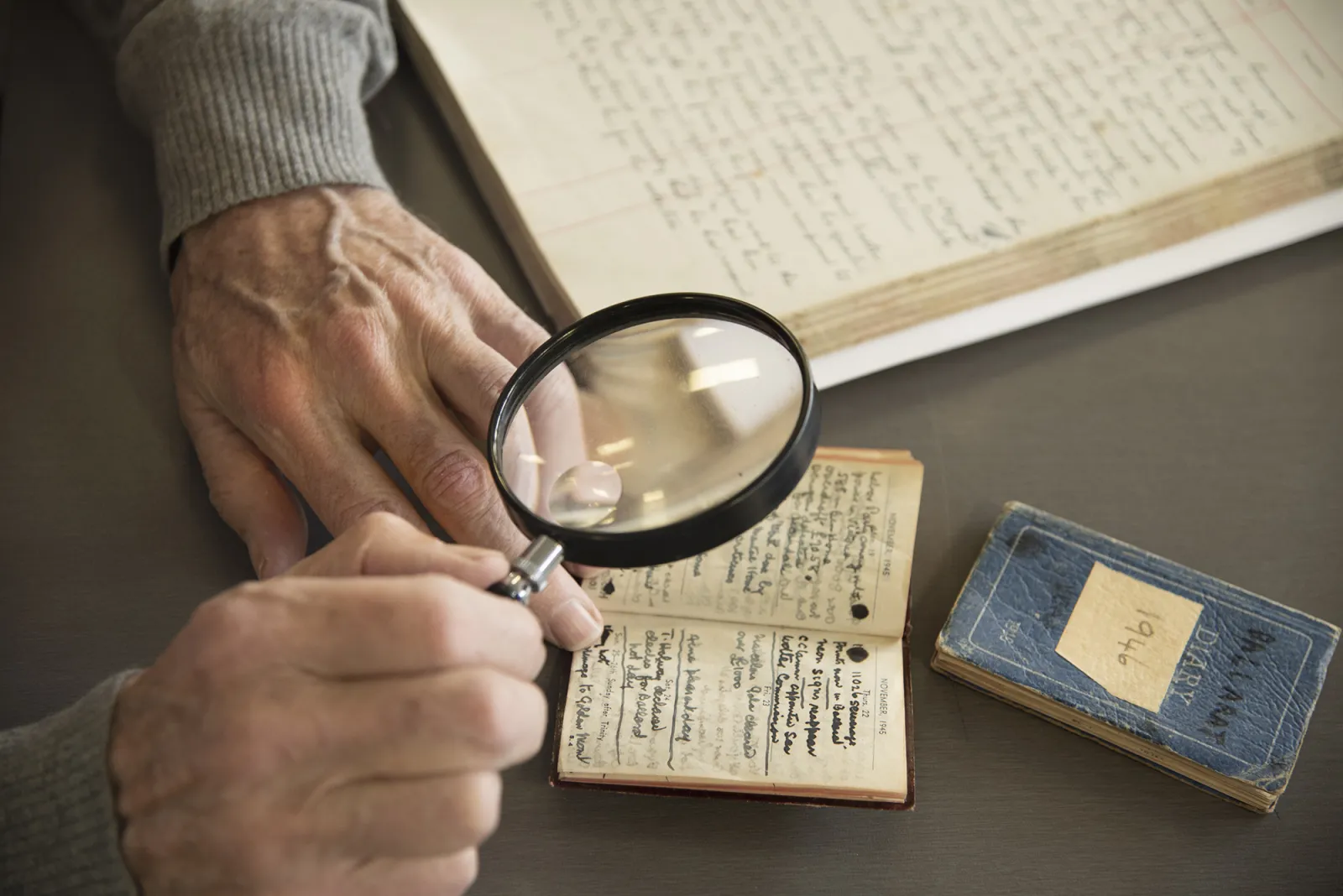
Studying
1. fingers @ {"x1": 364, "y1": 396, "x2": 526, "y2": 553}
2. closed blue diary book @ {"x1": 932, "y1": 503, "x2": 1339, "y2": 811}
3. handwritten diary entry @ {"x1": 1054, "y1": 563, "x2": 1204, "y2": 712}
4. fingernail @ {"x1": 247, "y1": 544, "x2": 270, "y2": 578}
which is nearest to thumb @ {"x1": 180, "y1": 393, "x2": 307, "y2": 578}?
fingernail @ {"x1": 247, "y1": 544, "x2": 270, "y2": 578}

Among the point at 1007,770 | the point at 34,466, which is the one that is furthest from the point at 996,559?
the point at 34,466

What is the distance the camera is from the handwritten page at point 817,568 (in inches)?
40.6

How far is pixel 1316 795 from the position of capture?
3.07ft

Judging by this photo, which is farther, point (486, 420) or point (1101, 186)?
point (1101, 186)

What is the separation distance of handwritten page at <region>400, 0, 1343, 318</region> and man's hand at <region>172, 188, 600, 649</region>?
0.50 feet

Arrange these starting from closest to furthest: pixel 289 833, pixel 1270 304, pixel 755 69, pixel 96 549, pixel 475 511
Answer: pixel 289 833 < pixel 475 511 < pixel 96 549 < pixel 1270 304 < pixel 755 69

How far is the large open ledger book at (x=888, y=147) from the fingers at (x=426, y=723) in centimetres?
56

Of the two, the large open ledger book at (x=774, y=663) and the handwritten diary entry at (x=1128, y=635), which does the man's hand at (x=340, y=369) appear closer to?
the large open ledger book at (x=774, y=663)

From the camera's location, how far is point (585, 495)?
0.84m

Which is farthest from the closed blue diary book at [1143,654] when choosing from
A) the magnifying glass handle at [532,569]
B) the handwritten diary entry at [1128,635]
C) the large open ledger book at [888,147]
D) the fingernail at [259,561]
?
the fingernail at [259,561]

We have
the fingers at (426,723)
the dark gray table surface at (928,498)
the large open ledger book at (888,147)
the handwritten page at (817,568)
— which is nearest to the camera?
the fingers at (426,723)

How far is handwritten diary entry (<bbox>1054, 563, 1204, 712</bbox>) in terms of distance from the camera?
96 centimetres

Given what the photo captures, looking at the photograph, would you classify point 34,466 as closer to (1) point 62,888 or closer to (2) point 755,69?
(1) point 62,888

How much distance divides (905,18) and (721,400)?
0.85 meters
